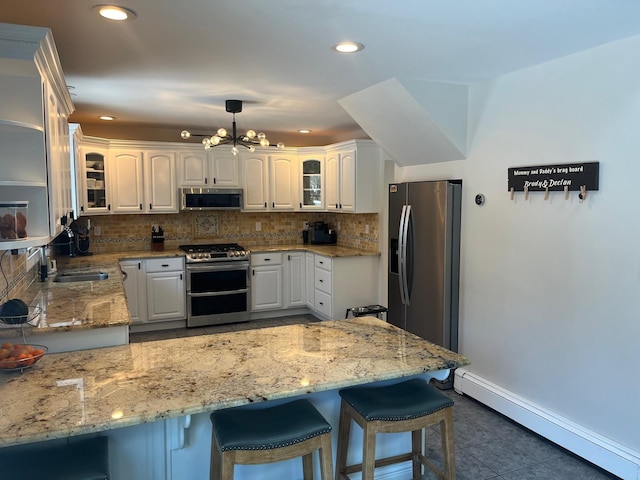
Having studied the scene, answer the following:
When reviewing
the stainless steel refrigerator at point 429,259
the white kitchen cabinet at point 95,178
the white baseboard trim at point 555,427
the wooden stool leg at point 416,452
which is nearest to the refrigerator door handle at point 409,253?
the stainless steel refrigerator at point 429,259

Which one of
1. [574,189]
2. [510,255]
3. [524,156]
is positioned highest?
[524,156]

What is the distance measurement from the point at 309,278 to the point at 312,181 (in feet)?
4.19

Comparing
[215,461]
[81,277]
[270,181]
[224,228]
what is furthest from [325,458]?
[224,228]

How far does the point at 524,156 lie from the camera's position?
10.1 ft

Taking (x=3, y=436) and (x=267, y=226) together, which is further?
(x=267, y=226)

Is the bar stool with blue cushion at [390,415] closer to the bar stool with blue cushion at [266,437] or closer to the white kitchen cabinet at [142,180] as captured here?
the bar stool with blue cushion at [266,437]

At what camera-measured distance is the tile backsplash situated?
5.53m

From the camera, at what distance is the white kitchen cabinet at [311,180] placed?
5.93m

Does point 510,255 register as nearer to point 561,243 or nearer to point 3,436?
point 561,243

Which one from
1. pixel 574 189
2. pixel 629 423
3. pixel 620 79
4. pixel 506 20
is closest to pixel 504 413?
pixel 629 423

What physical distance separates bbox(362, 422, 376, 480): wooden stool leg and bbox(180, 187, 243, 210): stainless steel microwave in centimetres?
415

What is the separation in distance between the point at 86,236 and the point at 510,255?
14.8ft

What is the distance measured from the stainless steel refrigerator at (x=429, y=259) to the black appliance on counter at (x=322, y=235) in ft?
7.22

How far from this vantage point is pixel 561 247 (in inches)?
111
